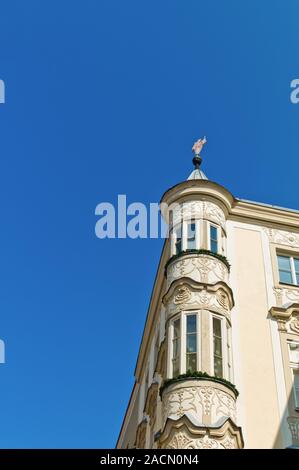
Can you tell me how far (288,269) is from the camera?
2312 centimetres

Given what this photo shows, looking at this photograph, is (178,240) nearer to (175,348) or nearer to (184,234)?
(184,234)

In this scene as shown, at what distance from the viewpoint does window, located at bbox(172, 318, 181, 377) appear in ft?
61.0

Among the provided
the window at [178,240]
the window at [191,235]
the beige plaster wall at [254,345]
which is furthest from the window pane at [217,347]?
the window at [178,240]

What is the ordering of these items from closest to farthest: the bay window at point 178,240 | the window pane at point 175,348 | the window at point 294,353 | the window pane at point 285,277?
the window pane at point 175,348 → the window at point 294,353 → the bay window at point 178,240 → the window pane at point 285,277

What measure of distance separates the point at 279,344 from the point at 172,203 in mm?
7444

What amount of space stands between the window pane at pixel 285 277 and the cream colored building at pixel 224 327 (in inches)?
1.8

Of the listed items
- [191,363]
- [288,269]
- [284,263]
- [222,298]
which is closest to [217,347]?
[191,363]

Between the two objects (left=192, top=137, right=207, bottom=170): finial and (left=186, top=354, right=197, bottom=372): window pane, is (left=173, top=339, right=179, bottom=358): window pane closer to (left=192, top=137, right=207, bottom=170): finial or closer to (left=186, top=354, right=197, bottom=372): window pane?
(left=186, top=354, right=197, bottom=372): window pane

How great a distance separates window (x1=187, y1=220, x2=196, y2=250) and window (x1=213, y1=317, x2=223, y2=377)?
3.45 m

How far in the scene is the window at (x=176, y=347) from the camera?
18594 millimetres

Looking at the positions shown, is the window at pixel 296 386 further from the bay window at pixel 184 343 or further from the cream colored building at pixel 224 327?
the bay window at pixel 184 343
